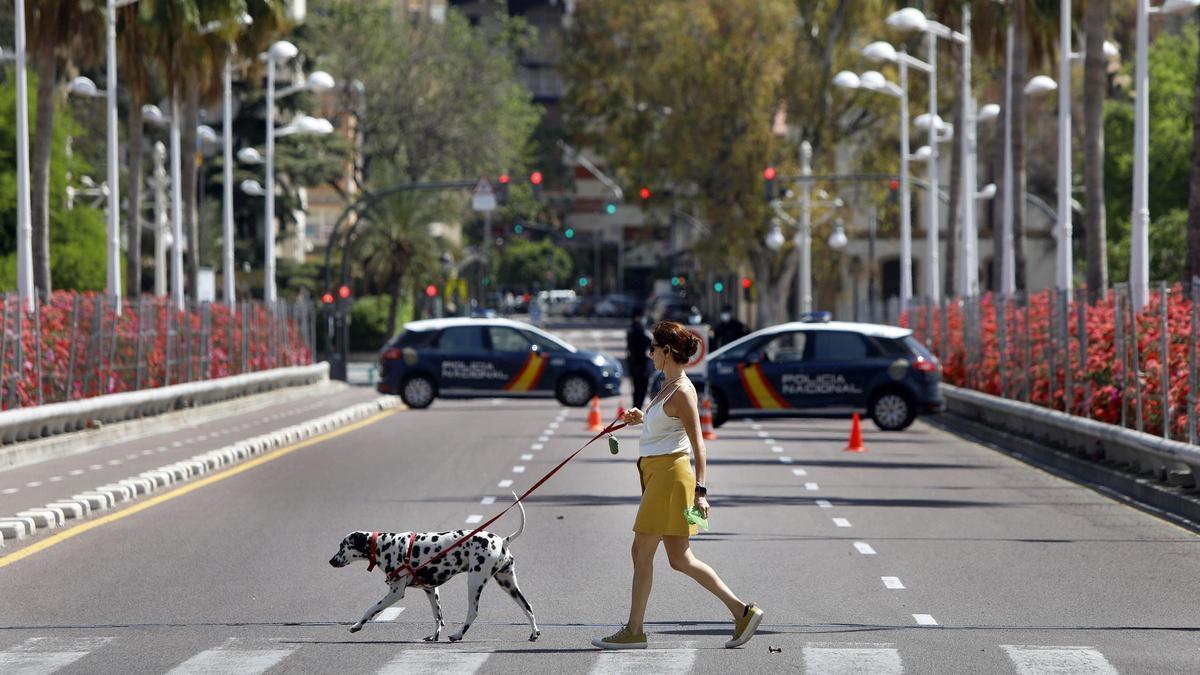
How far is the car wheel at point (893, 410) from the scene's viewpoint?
32406 mm

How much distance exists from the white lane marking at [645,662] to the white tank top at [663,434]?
96 centimetres

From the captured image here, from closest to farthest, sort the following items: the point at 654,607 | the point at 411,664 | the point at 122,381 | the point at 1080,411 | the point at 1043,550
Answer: the point at 411,664, the point at 654,607, the point at 1043,550, the point at 1080,411, the point at 122,381

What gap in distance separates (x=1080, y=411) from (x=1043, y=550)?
10.3m

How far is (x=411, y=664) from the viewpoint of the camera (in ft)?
32.5

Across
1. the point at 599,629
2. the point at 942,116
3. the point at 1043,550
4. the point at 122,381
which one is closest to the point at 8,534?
the point at 599,629

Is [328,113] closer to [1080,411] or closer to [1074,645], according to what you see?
[1080,411]

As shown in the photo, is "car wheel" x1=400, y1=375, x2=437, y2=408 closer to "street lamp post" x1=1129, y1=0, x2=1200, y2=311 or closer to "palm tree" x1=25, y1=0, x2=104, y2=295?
"palm tree" x1=25, y1=0, x2=104, y2=295

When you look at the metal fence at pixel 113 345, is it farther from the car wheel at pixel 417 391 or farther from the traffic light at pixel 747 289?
the traffic light at pixel 747 289

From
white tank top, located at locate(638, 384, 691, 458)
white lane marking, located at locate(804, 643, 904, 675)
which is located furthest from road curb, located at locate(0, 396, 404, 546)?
white lane marking, located at locate(804, 643, 904, 675)

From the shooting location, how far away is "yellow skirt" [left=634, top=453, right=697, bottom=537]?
10227 mm

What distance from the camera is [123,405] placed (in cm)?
3112

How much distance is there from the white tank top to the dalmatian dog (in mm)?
705

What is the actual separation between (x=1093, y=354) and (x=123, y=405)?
1421 centimetres

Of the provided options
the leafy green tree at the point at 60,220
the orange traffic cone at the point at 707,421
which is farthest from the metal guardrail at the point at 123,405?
the leafy green tree at the point at 60,220
